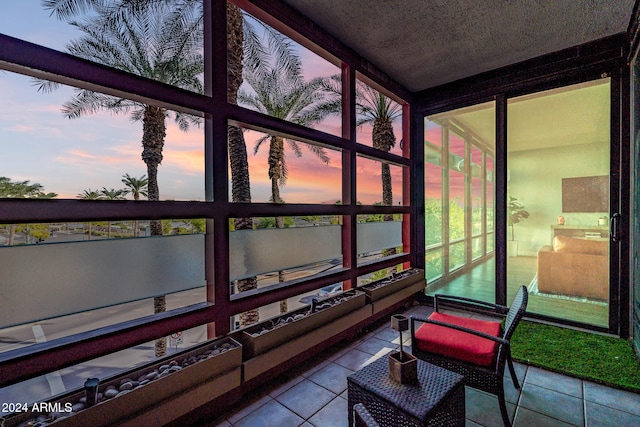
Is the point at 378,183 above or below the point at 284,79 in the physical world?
below

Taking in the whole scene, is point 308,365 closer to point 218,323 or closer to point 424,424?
point 218,323

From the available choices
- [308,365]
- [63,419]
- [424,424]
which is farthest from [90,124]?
[424,424]

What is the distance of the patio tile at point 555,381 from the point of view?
2498mm

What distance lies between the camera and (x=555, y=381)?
2621mm

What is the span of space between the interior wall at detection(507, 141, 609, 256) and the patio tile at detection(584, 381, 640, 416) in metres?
1.96

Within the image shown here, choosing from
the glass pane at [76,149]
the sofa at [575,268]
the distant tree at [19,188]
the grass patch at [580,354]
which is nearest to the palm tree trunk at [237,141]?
the glass pane at [76,149]

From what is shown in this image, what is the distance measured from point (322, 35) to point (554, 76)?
10.1ft

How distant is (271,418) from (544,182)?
4389 millimetres

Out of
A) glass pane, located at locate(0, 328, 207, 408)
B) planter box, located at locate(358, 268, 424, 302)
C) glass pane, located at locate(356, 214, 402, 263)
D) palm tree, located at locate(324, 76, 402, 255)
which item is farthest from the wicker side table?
palm tree, located at locate(324, 76, 402, 255)

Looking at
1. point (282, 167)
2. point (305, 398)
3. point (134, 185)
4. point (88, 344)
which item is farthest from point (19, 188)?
point (282, 167)

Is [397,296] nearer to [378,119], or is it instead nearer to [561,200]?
[561,200]

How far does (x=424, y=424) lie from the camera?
5.01 ft

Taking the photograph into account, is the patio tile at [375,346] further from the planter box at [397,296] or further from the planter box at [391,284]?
the planter box at [391,284]

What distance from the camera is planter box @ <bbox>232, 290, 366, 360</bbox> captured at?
2445 millimetres
